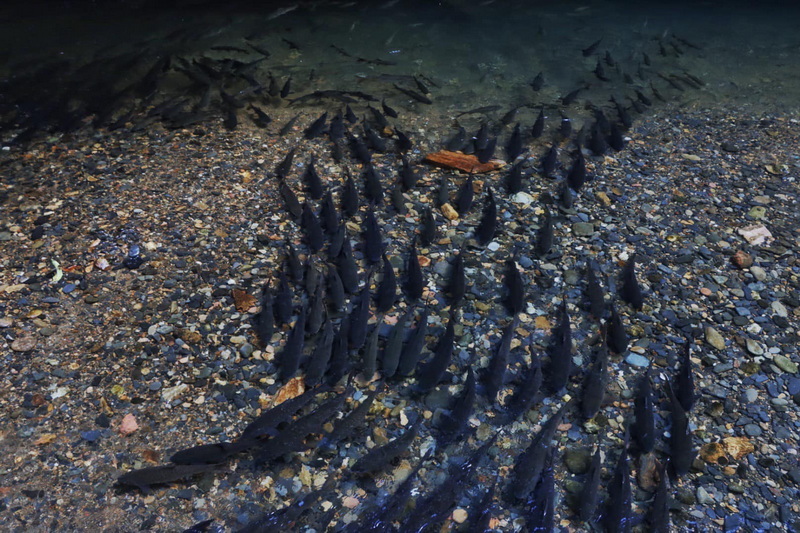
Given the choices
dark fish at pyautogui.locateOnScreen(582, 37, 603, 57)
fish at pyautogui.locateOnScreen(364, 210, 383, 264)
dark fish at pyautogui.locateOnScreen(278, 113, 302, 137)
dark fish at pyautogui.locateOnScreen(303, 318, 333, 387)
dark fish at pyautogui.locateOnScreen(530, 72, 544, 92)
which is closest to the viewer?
dark fish at pyautogui.locateOnScreen(303, 318, 333, 387)

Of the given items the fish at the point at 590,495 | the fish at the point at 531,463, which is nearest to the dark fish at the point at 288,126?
the fish at the point at 531,463

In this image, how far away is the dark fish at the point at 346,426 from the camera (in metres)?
3.53

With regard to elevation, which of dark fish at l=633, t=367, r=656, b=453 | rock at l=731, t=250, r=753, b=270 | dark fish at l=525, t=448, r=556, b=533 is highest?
rock at l=731, t=250, r=753, b=270

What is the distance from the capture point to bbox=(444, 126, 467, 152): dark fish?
20.5 ft

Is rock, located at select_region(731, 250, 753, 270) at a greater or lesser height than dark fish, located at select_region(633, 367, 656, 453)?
greater

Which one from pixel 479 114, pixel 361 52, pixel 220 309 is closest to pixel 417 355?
pixel 220 309

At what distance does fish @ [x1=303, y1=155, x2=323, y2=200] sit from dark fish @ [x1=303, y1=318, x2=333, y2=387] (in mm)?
1952

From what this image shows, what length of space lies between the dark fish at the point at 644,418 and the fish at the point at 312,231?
8.82ft

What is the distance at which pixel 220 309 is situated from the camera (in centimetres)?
432

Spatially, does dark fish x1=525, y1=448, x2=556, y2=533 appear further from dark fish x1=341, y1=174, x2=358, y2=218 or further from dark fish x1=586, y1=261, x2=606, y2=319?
dark fish x1=341, y1=174, x2=358, y2=218

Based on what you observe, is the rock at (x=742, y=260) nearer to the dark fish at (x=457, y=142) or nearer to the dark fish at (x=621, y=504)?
the dark fish at (x=621, y=504)

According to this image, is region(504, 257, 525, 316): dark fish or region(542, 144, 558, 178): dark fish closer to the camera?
region(504, 257, 525, 316): dark fish

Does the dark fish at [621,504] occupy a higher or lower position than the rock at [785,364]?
lower

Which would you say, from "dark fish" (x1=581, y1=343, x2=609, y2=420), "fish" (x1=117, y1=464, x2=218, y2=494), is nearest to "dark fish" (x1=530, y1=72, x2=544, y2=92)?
"dark fish" (x1=581, y1=343, x2=609, y2=420)
